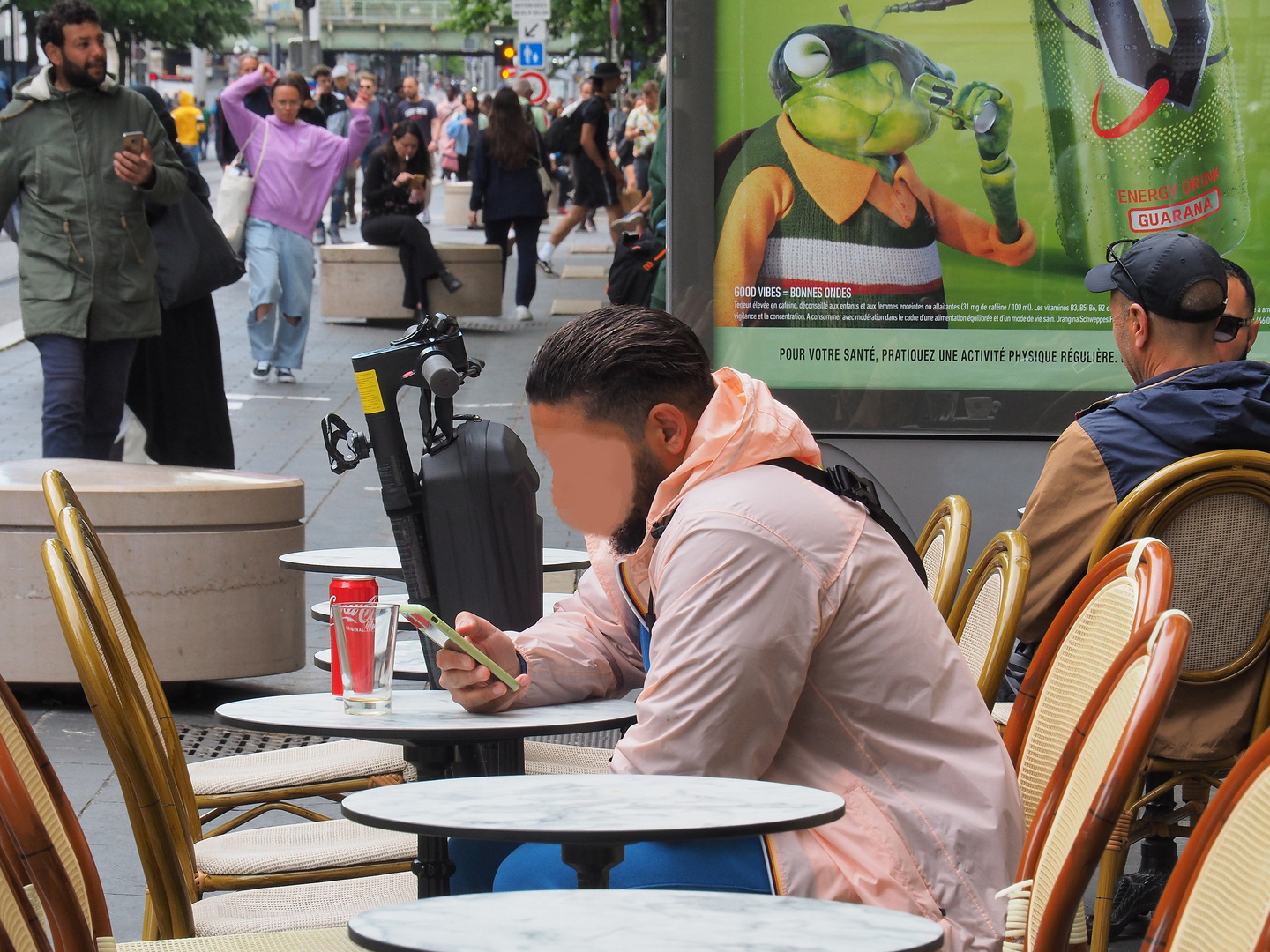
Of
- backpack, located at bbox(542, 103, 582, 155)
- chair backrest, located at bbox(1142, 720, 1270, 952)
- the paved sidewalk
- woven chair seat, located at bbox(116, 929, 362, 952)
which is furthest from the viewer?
backpack, located at bbox(542, 103, 582, 155)

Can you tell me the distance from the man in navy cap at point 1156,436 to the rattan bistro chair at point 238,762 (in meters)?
1.47

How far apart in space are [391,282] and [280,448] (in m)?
5.30

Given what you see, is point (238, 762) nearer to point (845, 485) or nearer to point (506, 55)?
point (845, 485)

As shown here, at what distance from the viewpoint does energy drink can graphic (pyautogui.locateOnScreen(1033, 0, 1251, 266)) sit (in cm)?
507

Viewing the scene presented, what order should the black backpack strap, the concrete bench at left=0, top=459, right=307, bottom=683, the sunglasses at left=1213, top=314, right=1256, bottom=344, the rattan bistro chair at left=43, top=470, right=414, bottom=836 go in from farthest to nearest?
the concrete bench at left=0, top=459, right=307, bottom=683
the sunglasses at left=1213, top=314, right=1256, bottom=344
the rattan bistro chair at left=43, top=470, right=414, bottom=836
the black backpack strap

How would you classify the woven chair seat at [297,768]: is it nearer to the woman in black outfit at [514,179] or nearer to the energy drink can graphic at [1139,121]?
the energy drink can graphic at [1139,121]

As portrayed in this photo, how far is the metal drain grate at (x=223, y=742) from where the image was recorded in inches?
184

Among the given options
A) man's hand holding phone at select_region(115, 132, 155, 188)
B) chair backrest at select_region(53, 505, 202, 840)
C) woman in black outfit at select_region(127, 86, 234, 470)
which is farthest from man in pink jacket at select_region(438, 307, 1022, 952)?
woman in black outfit at select_region(127, 86, 234, 470)

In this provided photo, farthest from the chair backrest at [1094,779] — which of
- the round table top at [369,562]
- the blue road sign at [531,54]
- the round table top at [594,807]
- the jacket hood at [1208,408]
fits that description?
the blue road sign at [531,54]

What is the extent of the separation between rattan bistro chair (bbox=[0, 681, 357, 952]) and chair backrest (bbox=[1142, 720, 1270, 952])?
3.78ft

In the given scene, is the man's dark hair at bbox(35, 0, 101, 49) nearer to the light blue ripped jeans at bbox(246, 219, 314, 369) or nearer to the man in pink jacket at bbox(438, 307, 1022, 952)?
the man in pink jacket at bbox(438, 307, 1022, 952)

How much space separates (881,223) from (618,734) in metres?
1.87

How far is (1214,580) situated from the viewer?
323 centimetres

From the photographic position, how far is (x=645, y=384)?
89.4 inches
